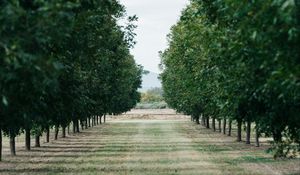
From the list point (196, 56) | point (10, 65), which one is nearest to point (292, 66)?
point (10, 65)

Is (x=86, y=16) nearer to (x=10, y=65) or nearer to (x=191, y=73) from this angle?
(x=10, y=65)

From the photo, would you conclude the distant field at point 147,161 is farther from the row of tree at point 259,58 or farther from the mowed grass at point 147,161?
the row of tree at point 259,58

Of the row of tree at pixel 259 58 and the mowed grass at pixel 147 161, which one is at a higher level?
the row of tree at pixel 259 58

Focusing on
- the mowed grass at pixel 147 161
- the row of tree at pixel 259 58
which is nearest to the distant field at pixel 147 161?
the mowed grass at pixel 147 161

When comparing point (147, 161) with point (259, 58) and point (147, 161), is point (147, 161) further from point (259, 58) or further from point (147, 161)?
point (259, 58)

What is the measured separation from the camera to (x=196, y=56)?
38531mm

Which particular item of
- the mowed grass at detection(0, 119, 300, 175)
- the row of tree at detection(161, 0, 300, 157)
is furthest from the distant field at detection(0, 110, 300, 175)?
the row of tree at detection(161, 0, 300, 157)

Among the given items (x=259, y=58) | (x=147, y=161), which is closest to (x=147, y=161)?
(x=147, y=161)

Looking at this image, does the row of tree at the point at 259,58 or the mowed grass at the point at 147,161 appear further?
the mowed grass at the point at 147,161

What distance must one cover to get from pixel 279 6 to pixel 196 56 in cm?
2525

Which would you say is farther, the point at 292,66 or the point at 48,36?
the point at 292,66

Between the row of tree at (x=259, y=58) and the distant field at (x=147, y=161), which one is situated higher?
the row of tree at (x=259, y=58)

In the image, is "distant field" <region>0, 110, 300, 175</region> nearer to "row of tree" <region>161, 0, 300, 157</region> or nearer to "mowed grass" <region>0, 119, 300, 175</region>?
"mowed grass" <region>0, 119, 300, 175</region>

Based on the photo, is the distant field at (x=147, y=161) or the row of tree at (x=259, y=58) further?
the distant field at (x=147, y=161)
